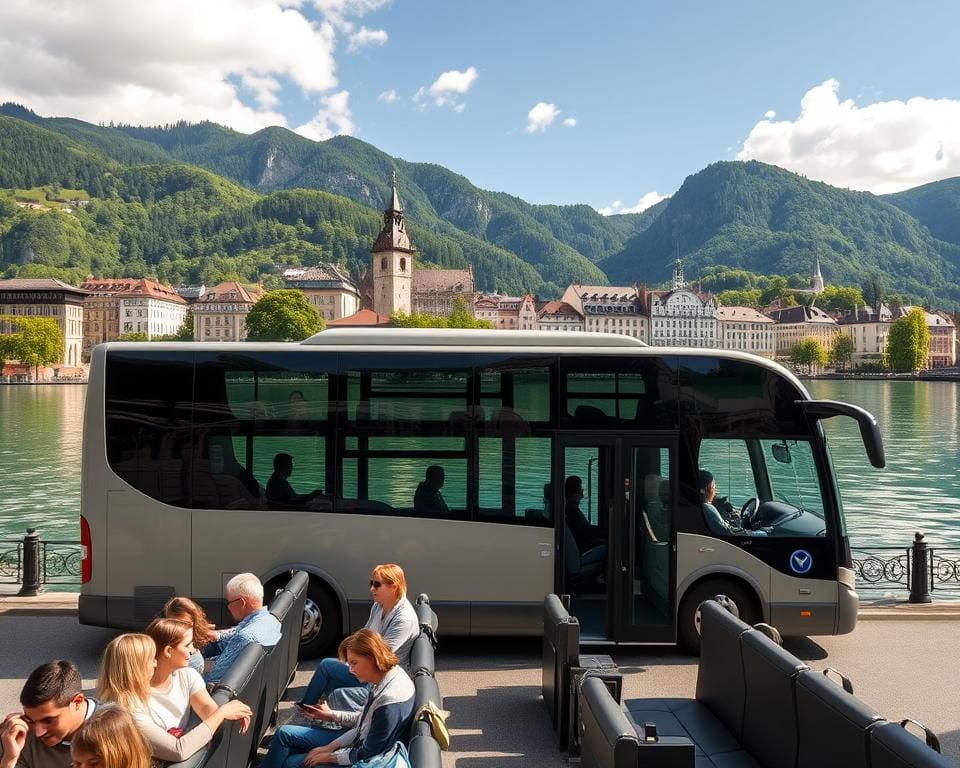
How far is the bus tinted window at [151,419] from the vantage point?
884 centimetres

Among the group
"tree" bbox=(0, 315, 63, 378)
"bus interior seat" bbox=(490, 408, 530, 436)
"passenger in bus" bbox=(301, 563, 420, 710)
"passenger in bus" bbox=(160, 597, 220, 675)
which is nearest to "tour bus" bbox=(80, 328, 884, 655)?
"bus interior seat" bbox=(490, 408, 530, 436)

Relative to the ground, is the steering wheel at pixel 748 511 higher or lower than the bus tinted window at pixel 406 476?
lower

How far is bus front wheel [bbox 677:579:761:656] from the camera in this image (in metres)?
8.80

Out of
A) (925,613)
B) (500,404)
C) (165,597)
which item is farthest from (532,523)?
(925,613)

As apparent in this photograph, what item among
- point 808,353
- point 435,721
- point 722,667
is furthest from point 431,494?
point 808,353

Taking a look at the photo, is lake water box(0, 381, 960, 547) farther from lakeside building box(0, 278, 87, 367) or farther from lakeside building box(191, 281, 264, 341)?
lakeside building box(191, 281, 264, 341)

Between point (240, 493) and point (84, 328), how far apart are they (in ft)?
672

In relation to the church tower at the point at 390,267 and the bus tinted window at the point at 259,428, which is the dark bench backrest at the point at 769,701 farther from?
the church tower at the point at 390,267

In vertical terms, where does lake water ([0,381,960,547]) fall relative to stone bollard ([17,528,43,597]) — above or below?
below

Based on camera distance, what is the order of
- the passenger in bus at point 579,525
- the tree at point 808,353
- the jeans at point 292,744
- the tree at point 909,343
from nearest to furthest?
1. the jeans at point 292,744
2. the passenger in bus at point 579,525
3. the tree at point 909,343
4. the tree at point 808,353

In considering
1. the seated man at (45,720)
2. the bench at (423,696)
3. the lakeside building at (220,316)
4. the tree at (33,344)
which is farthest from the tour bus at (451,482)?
the lakeside building at (220,316)

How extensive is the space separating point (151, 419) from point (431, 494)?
285 centimetres

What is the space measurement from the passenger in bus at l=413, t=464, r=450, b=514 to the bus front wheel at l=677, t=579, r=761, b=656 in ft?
8.26

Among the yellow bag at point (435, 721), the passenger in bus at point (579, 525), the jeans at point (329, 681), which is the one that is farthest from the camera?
the passenger in bus at point (579, 525)
